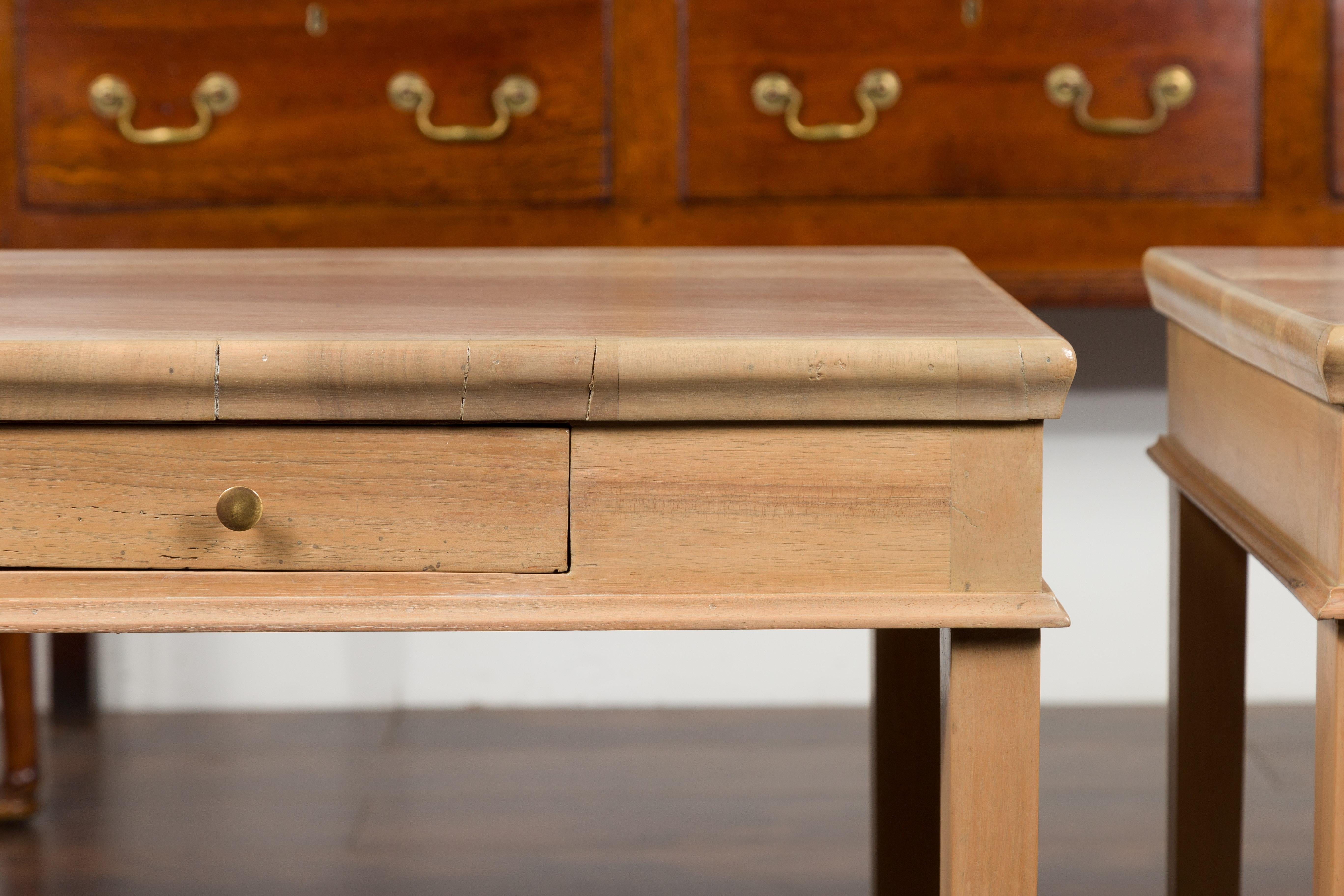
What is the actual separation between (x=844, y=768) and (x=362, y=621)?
91 cm

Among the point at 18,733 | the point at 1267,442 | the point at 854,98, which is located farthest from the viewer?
the point at 18,733

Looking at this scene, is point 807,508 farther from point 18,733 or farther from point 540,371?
point 18,733

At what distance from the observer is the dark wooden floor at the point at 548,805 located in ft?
3.63

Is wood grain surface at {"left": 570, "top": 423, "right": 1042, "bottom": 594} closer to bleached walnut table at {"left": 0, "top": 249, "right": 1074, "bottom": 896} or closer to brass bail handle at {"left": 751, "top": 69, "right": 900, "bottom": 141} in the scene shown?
bleached walnut table at {"left": 0, "top": 249, "right": 1074, "bottom": 896}

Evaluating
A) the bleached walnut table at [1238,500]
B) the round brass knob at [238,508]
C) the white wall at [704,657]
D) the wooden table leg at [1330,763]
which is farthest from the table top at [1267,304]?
the white wall at [704,657]

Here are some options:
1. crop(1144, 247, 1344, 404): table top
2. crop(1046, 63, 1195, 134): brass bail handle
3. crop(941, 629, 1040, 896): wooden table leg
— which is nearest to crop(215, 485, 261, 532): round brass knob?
crop(941, 629, 1040, 896): wooden table leg

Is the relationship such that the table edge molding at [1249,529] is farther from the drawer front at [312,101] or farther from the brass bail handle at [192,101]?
the brass bail handle at [192,101]

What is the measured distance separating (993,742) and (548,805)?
0.81 metres

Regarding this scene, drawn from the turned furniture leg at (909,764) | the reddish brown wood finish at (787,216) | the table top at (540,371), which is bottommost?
the turned furniture leg at (909,764)

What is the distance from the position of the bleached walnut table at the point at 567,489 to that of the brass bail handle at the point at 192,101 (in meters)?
0.61

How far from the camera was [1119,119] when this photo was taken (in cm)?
106

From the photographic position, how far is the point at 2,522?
50 cm

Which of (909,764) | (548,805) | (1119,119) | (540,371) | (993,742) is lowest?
(548,805)

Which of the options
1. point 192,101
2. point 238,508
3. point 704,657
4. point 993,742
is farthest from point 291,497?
point 704,657
